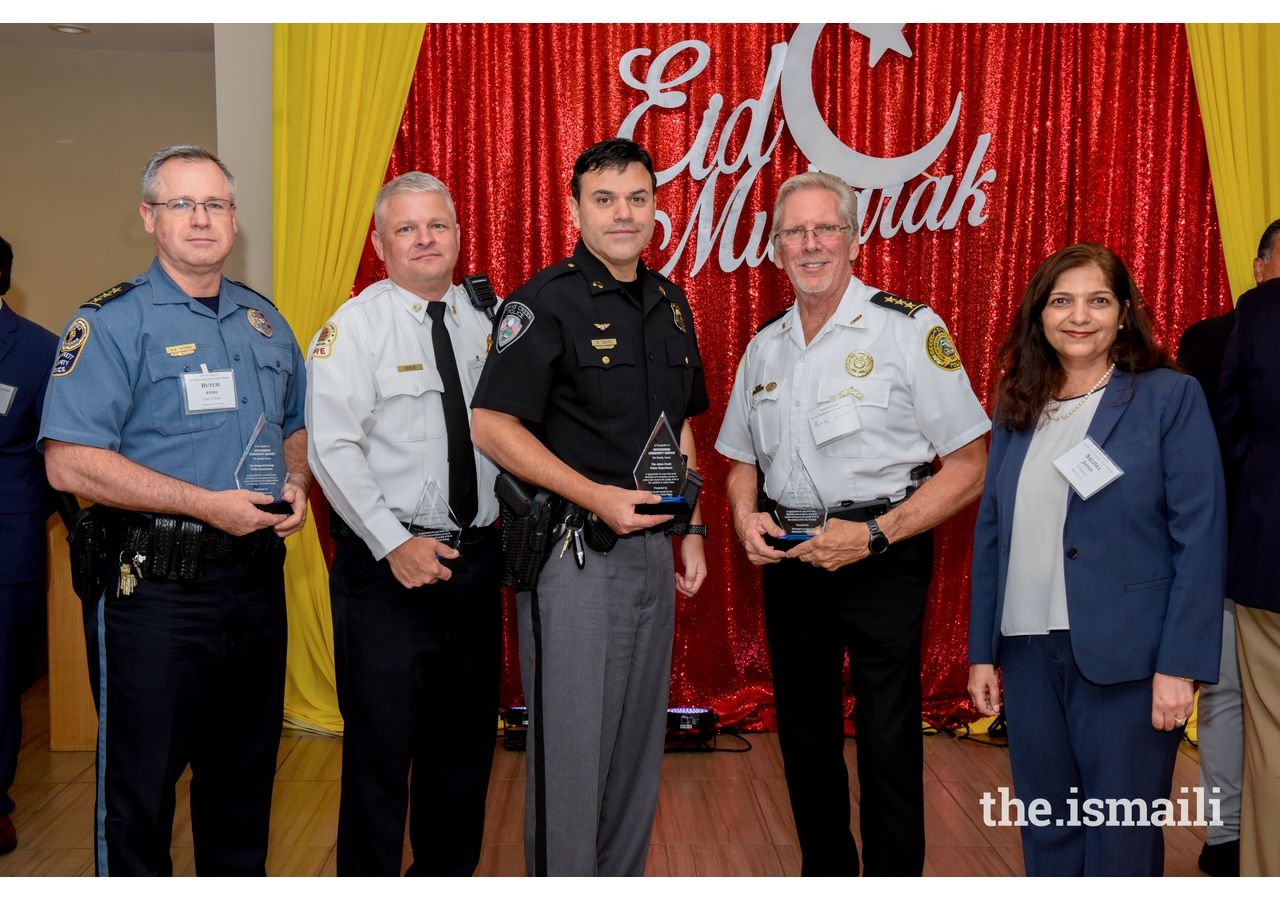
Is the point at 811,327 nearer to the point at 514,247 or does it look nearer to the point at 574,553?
the point at 574,553

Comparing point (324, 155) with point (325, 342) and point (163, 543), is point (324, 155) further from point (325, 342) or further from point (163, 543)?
point (163, 543)

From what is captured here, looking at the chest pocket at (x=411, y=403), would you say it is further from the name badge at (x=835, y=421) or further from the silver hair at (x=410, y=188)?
the name badge at (x=835, y=421)

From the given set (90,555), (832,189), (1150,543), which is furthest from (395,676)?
(1150,543)

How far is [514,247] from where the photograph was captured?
446 cm

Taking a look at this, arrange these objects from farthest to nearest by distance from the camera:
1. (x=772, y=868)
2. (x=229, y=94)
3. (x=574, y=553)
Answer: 1. (x=229, y=94)
2. (x=772, y=868)
3. (x=574, y=553)

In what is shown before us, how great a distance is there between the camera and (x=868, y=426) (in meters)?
2.71

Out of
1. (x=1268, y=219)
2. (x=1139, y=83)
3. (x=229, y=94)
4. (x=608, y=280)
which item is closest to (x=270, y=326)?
(x=608, y=280)

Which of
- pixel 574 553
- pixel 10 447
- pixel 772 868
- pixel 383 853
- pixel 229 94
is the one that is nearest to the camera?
pixel 574 553

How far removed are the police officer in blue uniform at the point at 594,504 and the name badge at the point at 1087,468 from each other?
0.83 m

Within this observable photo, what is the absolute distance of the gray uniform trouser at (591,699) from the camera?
2438 mm

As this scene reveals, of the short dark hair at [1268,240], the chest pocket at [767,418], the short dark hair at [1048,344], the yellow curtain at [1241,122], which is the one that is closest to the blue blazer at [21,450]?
the chest pocket at [767,418]

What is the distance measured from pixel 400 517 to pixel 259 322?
563 mm

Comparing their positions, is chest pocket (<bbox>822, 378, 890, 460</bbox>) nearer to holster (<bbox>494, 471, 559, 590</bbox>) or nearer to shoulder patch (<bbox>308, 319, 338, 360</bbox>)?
holster (<bbox>494, 471, 559, 590</bbox>)

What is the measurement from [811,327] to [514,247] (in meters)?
1.93
